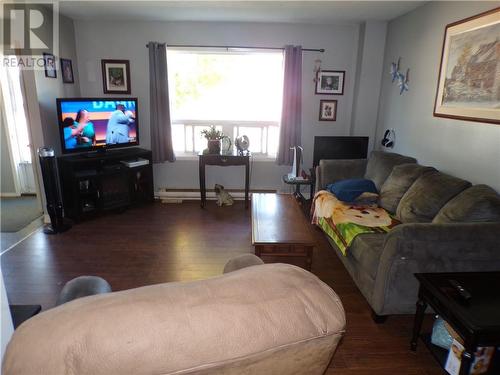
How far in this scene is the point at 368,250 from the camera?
229 centimetres

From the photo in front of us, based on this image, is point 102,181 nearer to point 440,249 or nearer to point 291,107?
point 291,107

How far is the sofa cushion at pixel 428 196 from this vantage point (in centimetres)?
248

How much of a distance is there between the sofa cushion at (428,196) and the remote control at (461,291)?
3.05 feet

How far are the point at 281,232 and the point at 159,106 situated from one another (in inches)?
109

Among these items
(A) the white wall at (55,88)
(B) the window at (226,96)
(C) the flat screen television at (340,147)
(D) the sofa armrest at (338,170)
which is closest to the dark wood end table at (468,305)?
(D) the sofa armrest at (338,170)

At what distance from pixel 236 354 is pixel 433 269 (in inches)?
71.1

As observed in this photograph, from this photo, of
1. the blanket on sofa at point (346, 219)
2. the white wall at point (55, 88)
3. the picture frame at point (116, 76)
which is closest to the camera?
the blanket on sofa at point (346, 219)

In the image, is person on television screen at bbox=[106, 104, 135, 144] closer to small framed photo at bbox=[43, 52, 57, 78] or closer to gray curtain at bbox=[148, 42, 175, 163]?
gray curtain at bbox=[148, 42, 175, 163]

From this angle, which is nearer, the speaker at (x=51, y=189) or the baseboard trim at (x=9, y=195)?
the speaker at (x=51, y=189)

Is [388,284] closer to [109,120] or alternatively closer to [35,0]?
[109,120]

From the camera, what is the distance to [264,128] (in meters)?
4.73

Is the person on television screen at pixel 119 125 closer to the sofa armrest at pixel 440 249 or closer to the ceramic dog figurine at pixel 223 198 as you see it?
the ceramic dog figurine at pixel 223 198

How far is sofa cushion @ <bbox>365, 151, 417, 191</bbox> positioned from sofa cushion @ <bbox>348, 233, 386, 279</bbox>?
3.59 feet

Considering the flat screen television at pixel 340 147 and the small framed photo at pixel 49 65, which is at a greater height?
the small framed photo at pixel 49 65
